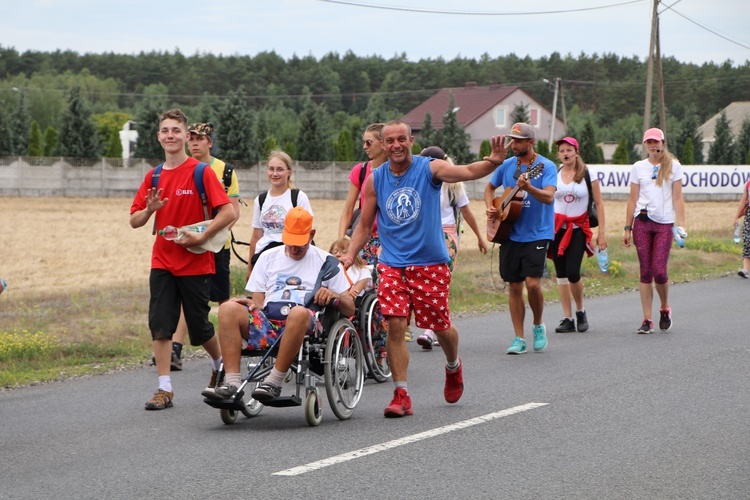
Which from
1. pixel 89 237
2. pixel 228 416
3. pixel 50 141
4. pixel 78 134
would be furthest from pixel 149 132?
pixel 228 416

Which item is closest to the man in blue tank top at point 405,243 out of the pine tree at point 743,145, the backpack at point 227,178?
the backpack at point 227,178

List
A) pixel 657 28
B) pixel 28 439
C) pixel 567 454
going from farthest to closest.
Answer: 1. pixel 657 28
2. pixel 28 439
3. pixel 567 454

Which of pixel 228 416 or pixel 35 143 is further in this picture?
pixel 35 143

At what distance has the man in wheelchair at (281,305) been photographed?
7.22 metres

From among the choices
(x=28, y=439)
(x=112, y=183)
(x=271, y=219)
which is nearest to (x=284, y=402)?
(x=28, y=439)

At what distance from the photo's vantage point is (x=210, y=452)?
6500 millimetres

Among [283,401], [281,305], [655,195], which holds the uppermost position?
[655,195]

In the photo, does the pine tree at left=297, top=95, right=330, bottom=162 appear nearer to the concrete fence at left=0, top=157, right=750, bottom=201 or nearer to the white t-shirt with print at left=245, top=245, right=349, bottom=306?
the concrete fence at left=0, top=157, right=750, bottom=201

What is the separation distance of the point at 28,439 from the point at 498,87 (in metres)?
91.4

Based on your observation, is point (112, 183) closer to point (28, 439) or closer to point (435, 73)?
point (28, 439)

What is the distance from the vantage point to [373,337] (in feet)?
30.6

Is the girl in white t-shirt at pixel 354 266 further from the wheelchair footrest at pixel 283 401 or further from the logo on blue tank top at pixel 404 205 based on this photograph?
the wheelchair footrest at pixel 283 401

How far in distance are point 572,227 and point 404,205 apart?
5.10 metres

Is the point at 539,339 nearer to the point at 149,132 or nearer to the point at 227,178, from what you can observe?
the point at 227,178
